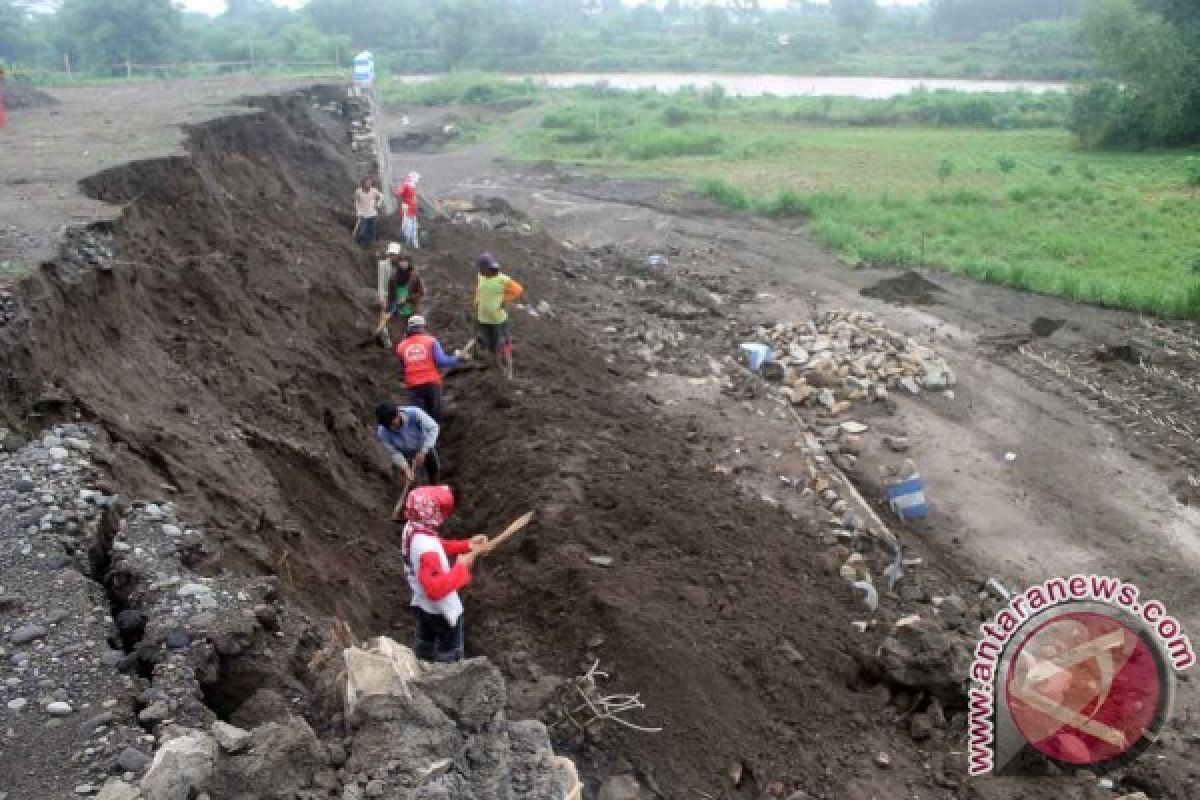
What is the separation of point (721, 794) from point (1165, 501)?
7.24 meters

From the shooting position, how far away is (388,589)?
7262 mm

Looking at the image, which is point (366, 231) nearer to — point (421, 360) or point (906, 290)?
point (421, 360)

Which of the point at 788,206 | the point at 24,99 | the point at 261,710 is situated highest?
the point at 24,99

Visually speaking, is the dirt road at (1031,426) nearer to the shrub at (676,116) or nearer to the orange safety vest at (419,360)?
the orange safety vest at (419,360)

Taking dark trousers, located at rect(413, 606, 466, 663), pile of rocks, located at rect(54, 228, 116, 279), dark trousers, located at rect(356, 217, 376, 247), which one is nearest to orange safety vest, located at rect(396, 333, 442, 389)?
pile of rocks, located at rect(54, 228, 116, 279)

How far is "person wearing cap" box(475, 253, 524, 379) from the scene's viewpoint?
1057cm

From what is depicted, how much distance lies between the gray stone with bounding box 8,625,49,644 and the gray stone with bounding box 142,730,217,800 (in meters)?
1.09

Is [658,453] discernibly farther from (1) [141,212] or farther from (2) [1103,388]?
(2) [1103,388]

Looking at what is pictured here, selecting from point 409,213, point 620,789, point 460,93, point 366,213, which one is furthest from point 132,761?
point 460,93

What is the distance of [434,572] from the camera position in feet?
18.4

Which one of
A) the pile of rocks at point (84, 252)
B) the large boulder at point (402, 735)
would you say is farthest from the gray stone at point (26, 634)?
the pile of rocks at point (84, 252)

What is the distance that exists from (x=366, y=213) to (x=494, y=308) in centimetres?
502

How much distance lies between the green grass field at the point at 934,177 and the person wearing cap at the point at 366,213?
31.4 ft

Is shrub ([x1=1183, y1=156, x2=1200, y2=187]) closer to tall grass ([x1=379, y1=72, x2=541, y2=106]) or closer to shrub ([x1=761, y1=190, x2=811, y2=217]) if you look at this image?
shrub ([x1=761, y1=190, x2=811, y2=217])
